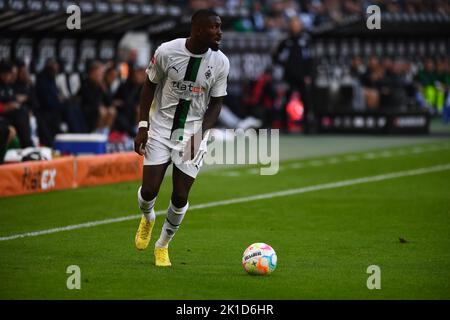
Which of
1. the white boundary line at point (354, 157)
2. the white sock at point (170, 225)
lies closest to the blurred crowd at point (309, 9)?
the white boundary line at point (354, 157)

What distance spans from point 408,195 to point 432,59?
78.8 ft

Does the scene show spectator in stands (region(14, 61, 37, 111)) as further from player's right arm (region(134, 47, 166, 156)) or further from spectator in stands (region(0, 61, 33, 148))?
player's right arm (region(134, 47, 166, 156))

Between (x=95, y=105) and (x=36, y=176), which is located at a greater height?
(x=95, y=105)

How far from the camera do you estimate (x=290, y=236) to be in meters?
12.2

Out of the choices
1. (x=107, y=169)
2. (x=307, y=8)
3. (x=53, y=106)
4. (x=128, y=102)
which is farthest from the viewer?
(x=307, y=8)

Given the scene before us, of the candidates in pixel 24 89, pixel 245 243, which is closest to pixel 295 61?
pixel 24 89

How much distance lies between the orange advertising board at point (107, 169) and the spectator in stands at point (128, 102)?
4490mm

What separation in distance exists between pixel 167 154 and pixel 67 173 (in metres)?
7.09

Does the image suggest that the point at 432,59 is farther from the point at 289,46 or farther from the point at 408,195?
the point at 408,195

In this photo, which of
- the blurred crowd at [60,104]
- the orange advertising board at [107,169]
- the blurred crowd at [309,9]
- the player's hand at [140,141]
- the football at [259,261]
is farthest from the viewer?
the blurred crowd at [309,9]

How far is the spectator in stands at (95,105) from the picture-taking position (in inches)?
877

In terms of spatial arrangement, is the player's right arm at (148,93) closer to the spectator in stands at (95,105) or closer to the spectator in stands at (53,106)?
the spectator in stands at (53,106)

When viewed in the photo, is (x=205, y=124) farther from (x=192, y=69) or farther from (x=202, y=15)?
(x=202, y=15)

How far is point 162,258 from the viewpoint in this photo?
10.1m
